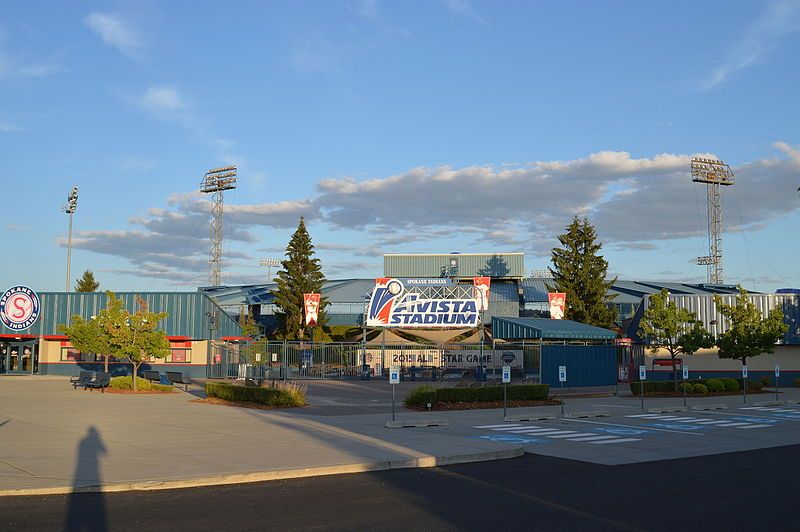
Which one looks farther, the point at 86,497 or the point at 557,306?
the point at 557,306

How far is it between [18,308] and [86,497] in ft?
145

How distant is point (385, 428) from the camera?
20.4 metres

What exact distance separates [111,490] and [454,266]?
2729 inches

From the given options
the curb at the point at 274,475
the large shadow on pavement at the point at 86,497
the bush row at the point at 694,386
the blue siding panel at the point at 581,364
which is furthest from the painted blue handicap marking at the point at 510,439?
the bush row at the point at 694,386

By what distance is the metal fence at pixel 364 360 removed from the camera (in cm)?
4775

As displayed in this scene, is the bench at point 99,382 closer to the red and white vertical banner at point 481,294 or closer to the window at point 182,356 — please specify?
the window at point 182,356

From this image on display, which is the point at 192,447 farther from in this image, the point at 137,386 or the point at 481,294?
the point at 481,294

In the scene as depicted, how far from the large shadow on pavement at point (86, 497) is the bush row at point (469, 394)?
13.3 metres

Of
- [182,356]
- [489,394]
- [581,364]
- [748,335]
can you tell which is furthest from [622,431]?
[182,356]

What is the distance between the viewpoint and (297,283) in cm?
7069

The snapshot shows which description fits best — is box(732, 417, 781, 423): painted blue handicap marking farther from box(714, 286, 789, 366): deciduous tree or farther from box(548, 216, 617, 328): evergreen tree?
box(548, 216, 617, 328): evergreen tree

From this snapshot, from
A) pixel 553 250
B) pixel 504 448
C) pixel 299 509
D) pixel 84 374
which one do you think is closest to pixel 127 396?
pixel 84 374

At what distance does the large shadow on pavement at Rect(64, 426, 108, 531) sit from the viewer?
9.03 metres

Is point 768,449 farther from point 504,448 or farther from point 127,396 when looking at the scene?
point 127,396
